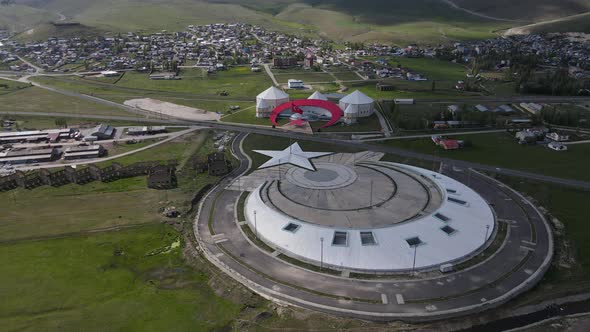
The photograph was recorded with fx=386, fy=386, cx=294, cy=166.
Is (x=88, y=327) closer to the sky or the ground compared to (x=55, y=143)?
closer to the ground

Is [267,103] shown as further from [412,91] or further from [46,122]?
[46,122]

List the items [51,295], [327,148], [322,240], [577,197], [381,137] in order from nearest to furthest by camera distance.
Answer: [51,295], [322,240], [577,197], [327,148], [381,137]

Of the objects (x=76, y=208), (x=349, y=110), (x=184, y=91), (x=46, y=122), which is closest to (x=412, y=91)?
(x=349, y=110)

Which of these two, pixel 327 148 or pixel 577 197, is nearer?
pixel 577 197

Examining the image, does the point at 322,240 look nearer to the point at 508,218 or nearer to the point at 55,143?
the point at 508,218

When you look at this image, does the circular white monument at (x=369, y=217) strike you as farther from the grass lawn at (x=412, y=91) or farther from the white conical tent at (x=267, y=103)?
the grass lawn at (x=412, y=91)

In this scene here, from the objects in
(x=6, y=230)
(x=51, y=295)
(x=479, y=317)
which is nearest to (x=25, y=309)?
(x=51, y=295)
